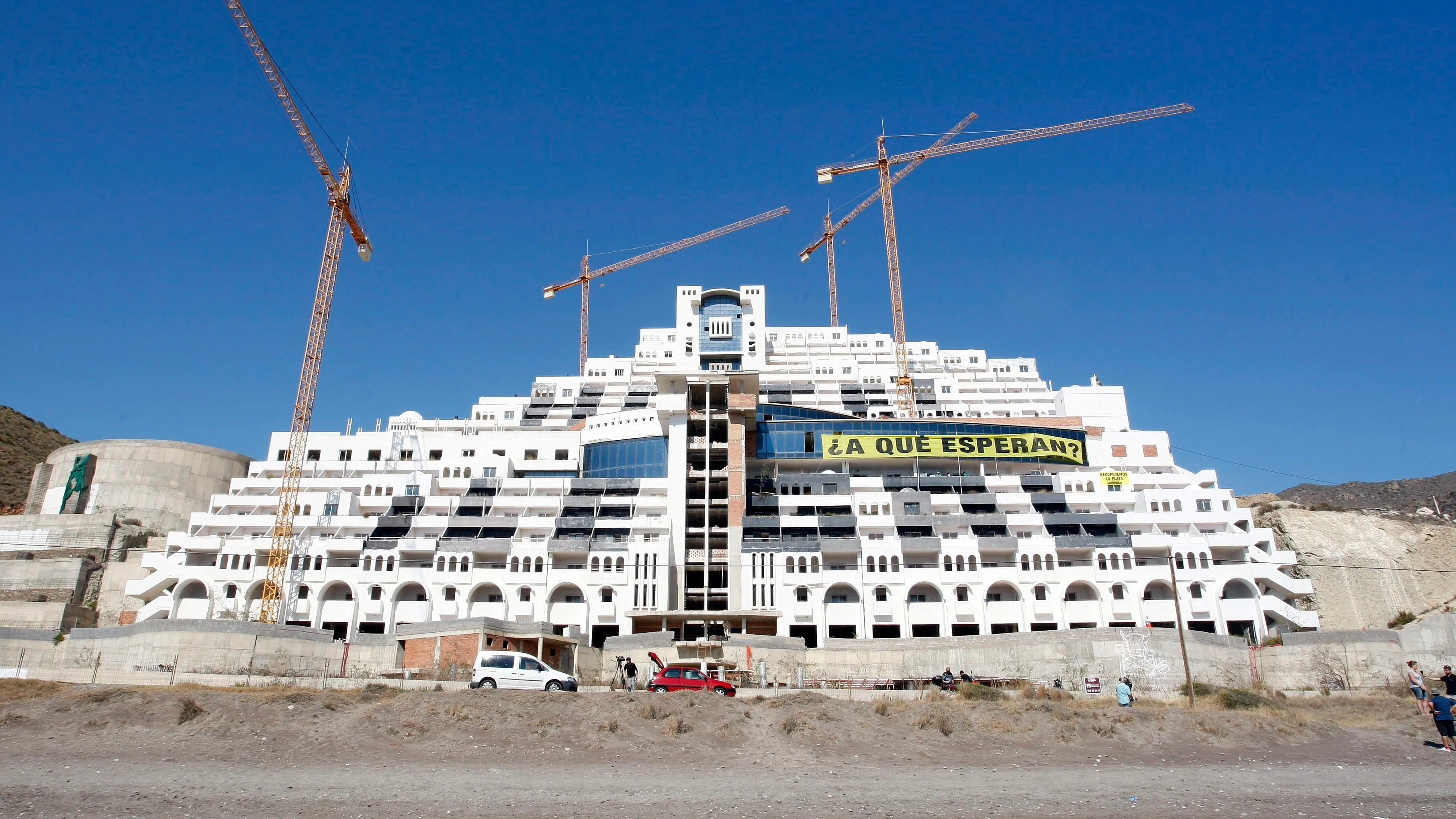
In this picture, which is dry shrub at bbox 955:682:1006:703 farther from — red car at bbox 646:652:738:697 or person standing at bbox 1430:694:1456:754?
person standing at bbox 1430:694:1456:754

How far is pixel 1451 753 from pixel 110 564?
→ 97.9 meters

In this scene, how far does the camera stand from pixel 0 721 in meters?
32.1

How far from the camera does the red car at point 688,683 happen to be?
43.3 meters

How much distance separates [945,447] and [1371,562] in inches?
1539

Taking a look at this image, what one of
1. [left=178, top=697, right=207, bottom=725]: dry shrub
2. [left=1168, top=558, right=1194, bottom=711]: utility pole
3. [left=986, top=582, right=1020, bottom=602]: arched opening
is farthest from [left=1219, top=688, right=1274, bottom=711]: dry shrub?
[left=178, top=697, right=207, bottom=725]: dry shrub

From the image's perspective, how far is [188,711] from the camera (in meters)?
32.1

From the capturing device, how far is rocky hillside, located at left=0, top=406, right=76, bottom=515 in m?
113

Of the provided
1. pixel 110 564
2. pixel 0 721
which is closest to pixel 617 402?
pixel 110 564

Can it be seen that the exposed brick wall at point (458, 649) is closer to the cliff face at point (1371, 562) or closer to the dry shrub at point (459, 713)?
the dry shrub at point (459, 713)

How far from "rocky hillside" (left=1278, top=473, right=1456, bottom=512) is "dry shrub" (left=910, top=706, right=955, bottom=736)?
4282 inches

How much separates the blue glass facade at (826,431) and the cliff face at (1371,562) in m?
23.5

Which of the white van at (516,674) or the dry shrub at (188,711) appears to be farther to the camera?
the white van at (516,674)

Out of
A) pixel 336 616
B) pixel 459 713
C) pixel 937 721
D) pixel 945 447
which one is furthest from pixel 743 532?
pixel 459 713

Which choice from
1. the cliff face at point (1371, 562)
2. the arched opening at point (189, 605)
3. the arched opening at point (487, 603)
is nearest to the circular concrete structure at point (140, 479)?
the arched opening at point (189, 605)
